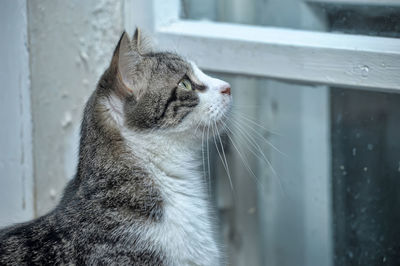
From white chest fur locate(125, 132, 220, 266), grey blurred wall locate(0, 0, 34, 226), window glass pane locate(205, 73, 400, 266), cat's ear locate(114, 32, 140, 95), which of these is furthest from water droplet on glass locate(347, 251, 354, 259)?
grey blurred wall locate(0, 0, 34, 226)

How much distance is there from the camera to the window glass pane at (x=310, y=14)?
1672mm

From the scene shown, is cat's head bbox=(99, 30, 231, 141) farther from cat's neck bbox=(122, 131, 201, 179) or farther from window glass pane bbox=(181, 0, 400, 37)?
window glass pane bbox=(181, 0, 400, 37)

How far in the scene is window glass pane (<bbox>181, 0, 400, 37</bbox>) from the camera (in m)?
1.67

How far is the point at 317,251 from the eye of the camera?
202cm

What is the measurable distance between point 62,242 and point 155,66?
1.68 feet

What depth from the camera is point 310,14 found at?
1.88 meters

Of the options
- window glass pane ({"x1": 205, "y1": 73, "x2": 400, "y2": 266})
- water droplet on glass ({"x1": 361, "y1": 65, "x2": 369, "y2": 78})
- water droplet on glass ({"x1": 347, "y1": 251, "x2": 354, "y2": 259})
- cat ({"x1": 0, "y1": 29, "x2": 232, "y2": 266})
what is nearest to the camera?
cat ({"x1": 0, "y1": 29, "x2": 232, "y2": 266})

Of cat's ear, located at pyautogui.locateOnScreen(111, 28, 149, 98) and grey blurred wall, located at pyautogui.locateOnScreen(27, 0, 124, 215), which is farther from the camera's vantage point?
grey blurred wall, located at pyautogui.locateOnScreen(27, 0, 124, 215)

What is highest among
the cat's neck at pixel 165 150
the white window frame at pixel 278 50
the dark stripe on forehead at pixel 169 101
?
the white window frame at pixel 278 50

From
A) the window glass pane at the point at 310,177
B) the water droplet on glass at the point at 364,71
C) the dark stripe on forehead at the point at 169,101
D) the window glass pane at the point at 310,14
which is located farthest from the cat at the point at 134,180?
the window glass pane at the point at 310,14

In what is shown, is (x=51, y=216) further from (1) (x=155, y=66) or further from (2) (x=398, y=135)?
(2) (x=398, y=135)

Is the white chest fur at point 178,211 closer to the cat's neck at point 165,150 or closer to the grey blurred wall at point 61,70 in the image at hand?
the cat's neck at point 165,150

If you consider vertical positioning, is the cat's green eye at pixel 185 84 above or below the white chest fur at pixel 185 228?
above

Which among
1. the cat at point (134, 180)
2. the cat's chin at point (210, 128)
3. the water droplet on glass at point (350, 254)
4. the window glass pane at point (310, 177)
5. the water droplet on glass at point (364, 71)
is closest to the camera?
the cat at point (134, 180)
